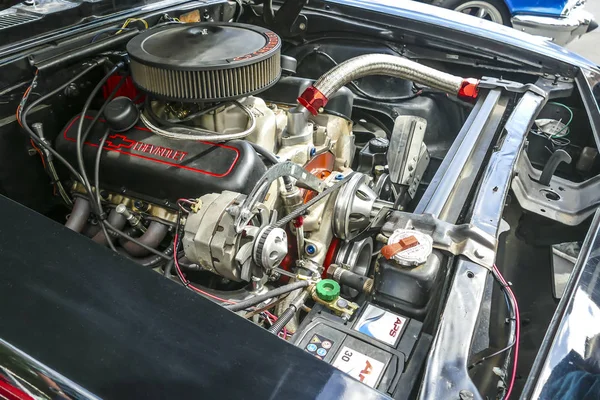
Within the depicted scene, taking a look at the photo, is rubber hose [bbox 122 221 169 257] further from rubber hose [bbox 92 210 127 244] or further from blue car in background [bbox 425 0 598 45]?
blue car in background [bbox 425 0 598 45]

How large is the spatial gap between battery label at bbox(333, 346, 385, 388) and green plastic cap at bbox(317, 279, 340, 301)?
0.48 ft

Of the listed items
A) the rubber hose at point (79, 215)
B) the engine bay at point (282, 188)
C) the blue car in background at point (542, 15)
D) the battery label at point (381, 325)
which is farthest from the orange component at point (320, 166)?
the blue car in background at point (542, 15)

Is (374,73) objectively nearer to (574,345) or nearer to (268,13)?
(268,13)

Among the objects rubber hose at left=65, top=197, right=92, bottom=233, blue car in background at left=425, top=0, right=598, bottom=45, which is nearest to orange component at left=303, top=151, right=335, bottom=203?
rubber hose at left=65, top=197, right=92, bottom=233

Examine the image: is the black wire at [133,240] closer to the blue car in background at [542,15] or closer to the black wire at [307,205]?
the black wire at [307,205]

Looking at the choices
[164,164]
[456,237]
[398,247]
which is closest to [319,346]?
[398,247]

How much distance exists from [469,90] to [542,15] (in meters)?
3.03

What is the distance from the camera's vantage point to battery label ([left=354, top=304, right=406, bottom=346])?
32.3 inches

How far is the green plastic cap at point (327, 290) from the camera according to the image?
36.1 inches

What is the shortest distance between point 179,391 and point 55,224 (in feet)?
1.35

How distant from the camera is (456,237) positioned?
2.99ft

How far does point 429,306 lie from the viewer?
0.89 m

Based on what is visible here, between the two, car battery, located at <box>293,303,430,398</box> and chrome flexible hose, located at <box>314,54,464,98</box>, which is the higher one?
chrome flexible hose, located at <box>314,54,464,98</box>

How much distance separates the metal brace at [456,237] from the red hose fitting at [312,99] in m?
0.49
